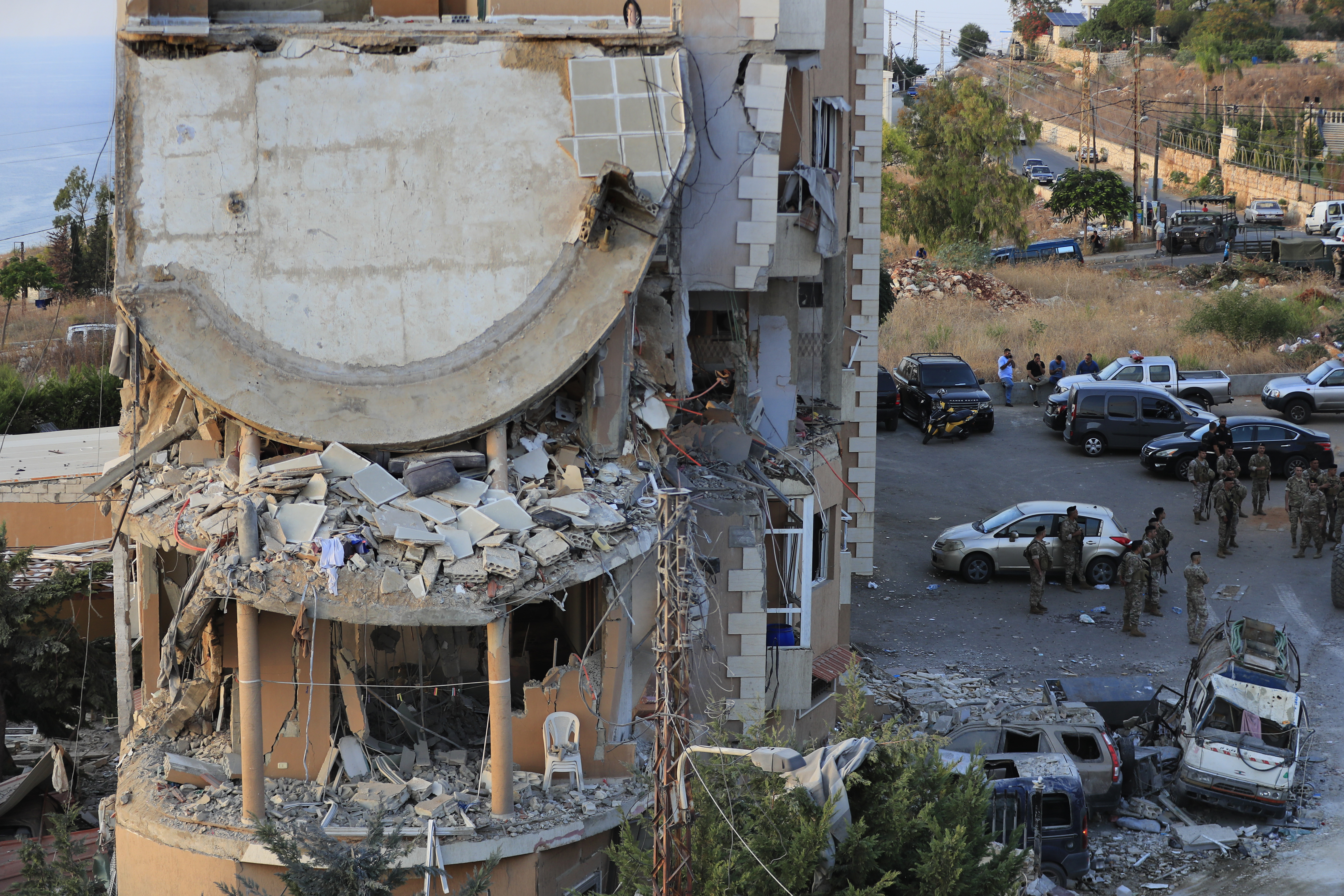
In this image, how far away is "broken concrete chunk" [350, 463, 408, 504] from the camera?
41.8 ft

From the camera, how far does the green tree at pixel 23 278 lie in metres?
40.4

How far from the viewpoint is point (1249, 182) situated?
228ft

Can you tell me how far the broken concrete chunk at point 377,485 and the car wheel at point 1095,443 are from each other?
22588mm

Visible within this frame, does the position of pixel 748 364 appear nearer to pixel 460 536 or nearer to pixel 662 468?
pixel 662 468

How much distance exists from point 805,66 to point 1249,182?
60.5 meters

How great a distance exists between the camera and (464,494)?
12.9 m

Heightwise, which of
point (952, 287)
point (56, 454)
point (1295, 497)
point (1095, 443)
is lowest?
point (1295, 497)

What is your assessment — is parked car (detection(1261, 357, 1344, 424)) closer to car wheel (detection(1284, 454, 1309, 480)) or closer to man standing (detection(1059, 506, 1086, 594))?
car wheel (detection(1284, 454, 1309, 480))

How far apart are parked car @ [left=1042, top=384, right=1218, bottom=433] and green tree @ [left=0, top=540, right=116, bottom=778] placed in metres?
22.8

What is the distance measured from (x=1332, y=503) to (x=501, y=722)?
1964cm

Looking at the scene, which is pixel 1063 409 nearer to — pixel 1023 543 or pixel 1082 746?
pixel 1023 543

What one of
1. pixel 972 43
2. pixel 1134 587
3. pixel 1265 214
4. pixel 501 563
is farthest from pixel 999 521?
pixel 972 43

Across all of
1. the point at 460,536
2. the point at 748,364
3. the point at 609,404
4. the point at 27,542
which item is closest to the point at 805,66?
the point at 748,364

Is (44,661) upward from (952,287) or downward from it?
downward
